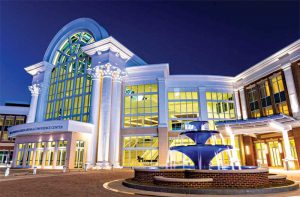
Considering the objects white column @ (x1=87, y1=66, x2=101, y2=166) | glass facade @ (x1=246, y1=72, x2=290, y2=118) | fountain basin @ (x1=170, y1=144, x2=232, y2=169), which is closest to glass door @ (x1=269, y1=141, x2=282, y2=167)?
glass facade @ (x1=246, y1=72, x2=290, y2=118)

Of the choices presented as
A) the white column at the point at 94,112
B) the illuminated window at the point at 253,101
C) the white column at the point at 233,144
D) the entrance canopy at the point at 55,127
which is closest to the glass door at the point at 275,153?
the white column at the point at 233,144

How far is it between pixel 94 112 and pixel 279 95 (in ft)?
79.3

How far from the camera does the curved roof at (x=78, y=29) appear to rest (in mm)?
33750

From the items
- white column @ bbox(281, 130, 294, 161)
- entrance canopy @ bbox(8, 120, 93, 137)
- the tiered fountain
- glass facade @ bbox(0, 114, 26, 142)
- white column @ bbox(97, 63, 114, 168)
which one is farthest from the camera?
glass facade @ bbox(0, 114, 26, 142)

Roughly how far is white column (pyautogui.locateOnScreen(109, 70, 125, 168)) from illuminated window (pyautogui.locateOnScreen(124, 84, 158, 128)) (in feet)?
7.28

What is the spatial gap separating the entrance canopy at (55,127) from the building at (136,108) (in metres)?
0.13

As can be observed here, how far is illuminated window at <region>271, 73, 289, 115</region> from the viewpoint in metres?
25.8

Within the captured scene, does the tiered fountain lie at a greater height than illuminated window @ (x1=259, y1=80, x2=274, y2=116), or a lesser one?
lesser

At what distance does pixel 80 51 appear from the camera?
36.3m

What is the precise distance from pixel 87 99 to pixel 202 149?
2433cm

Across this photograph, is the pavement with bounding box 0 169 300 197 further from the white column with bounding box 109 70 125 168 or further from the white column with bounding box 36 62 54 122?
the white column with bounding box 36 62 54 122

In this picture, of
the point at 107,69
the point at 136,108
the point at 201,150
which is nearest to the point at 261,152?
the point at 136,108

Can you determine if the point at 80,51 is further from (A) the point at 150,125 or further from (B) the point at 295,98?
(B) the point at 295,98

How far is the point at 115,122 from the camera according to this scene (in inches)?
1176
